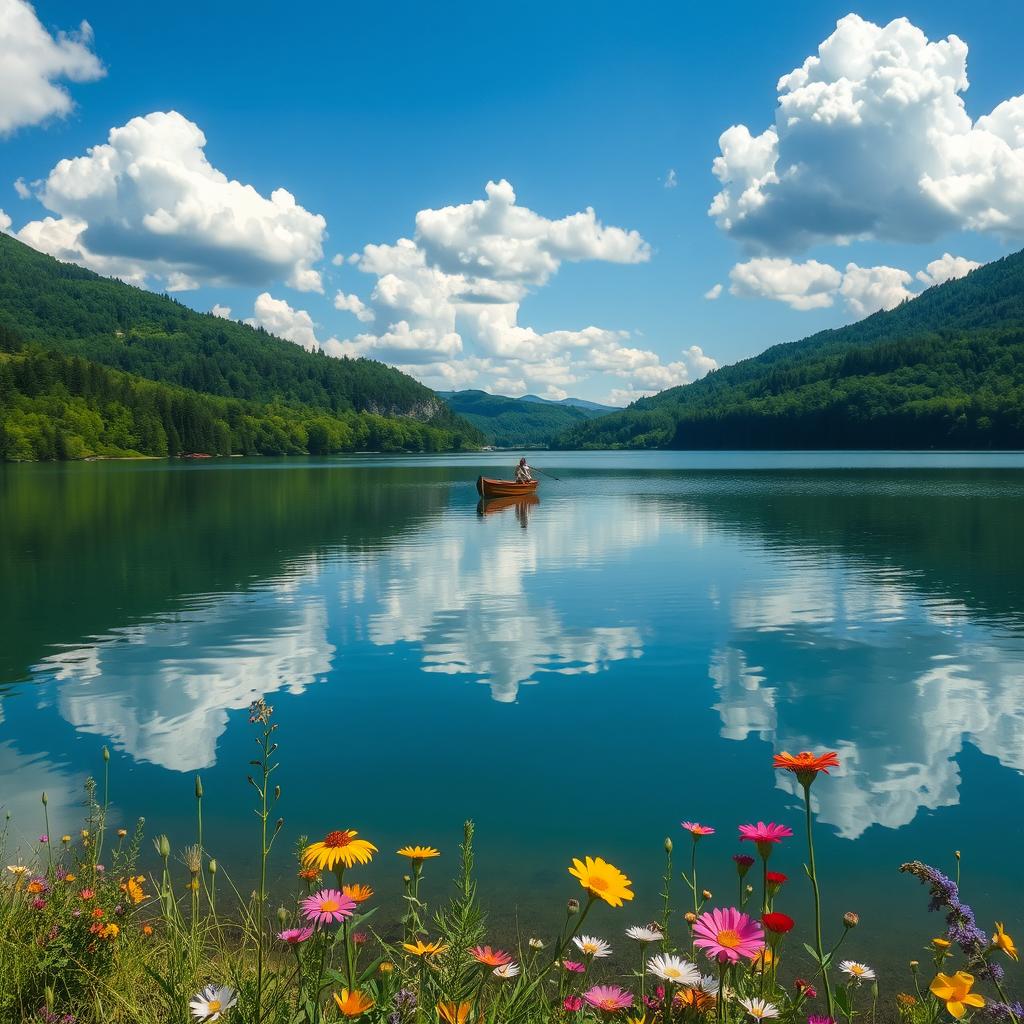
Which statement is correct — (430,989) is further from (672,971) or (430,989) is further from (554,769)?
(554,769)

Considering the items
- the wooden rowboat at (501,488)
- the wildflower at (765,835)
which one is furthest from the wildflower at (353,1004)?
the wooden rowboat at (501,488)

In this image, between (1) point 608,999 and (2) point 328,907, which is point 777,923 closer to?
(1) point 608,999

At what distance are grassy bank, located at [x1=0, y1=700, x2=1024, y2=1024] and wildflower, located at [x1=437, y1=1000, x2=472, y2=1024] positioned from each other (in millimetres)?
14

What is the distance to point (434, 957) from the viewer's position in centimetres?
369

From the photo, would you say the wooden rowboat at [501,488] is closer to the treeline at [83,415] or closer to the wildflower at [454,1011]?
the wildflower at [454,1011]

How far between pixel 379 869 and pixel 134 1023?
3.84 m

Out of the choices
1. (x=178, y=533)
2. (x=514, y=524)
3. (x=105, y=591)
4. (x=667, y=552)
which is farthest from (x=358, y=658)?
(x=514, y=524)

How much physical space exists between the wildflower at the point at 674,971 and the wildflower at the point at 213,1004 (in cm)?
159

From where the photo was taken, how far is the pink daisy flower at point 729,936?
2.71 metres

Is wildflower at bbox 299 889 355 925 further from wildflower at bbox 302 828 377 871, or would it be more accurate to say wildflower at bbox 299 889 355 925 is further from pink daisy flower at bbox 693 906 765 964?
pink daisy flower at bbox 693 906 765 964

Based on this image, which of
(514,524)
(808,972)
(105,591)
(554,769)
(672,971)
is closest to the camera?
(672,971)

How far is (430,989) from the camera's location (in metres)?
3.56

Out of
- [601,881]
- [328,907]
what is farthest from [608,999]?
[328,907]

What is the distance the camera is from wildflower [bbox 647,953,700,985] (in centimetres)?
290
